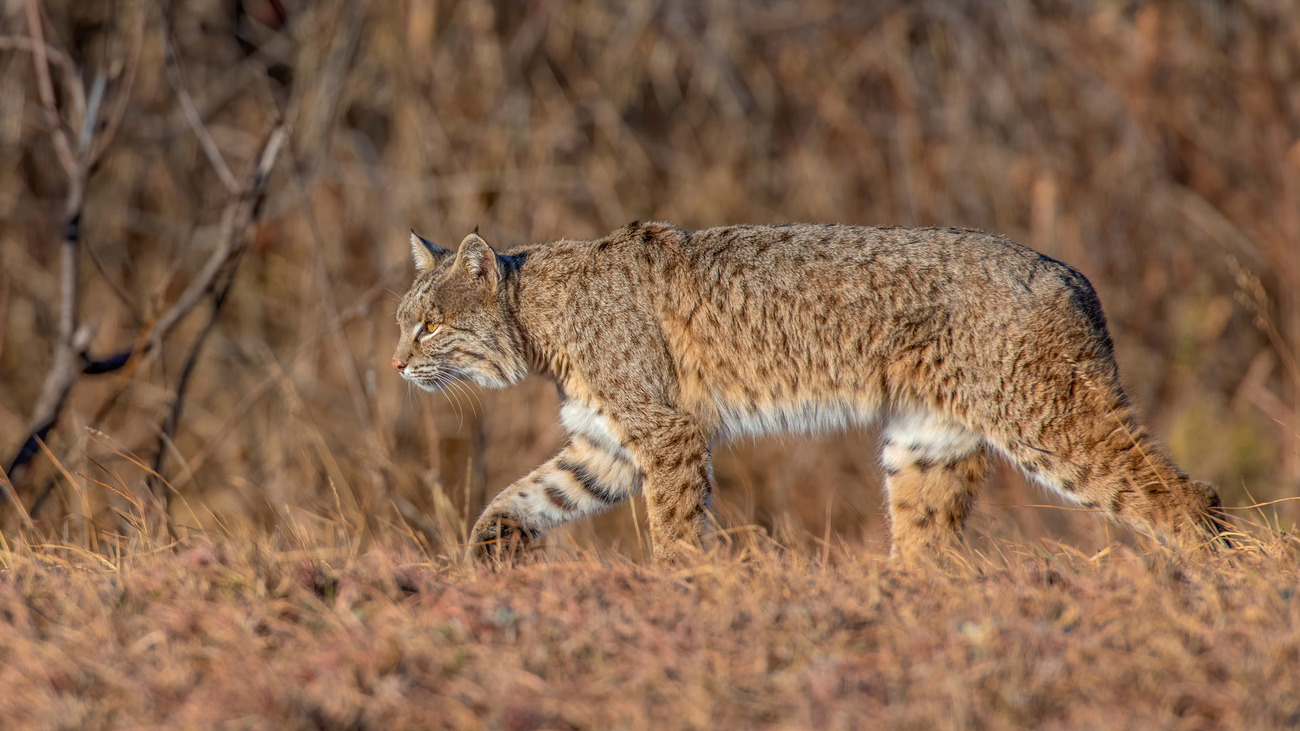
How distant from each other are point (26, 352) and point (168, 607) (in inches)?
346

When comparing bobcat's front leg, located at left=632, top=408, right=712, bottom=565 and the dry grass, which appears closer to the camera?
bobcat's front leg, located at left=632, top=408, right=712, bottom=565

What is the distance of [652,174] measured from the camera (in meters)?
11.8

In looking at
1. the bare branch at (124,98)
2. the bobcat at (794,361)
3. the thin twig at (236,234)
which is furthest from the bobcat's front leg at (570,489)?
the bare branch at (124,98)

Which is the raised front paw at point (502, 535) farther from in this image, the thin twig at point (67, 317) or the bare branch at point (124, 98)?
the bare branch at point (124, 98)

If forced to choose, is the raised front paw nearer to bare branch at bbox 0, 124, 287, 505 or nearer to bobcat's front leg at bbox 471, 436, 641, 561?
bobcat's front leg at bbox 471, 436, 641, 561

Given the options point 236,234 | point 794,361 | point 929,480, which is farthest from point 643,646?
point 236,234

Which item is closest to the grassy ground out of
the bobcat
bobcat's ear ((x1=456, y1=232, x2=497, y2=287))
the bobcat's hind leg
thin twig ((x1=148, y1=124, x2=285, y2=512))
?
the bobcat

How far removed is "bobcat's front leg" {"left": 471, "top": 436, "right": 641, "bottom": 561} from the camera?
18.2 feet

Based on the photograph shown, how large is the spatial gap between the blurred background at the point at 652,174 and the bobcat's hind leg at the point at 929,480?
14.9 ft

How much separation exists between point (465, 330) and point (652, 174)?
21.0ft

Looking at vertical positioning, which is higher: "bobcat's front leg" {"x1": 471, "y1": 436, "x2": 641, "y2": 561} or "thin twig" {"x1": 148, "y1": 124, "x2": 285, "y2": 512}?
"thin twig" {"x1": 148, "y1": 124, "x2": 285, "y2": 512}

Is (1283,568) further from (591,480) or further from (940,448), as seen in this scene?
(591,480)

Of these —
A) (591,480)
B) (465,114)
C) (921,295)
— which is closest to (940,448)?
(921,295)

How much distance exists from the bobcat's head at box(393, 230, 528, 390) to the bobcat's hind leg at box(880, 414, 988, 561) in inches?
73.0
